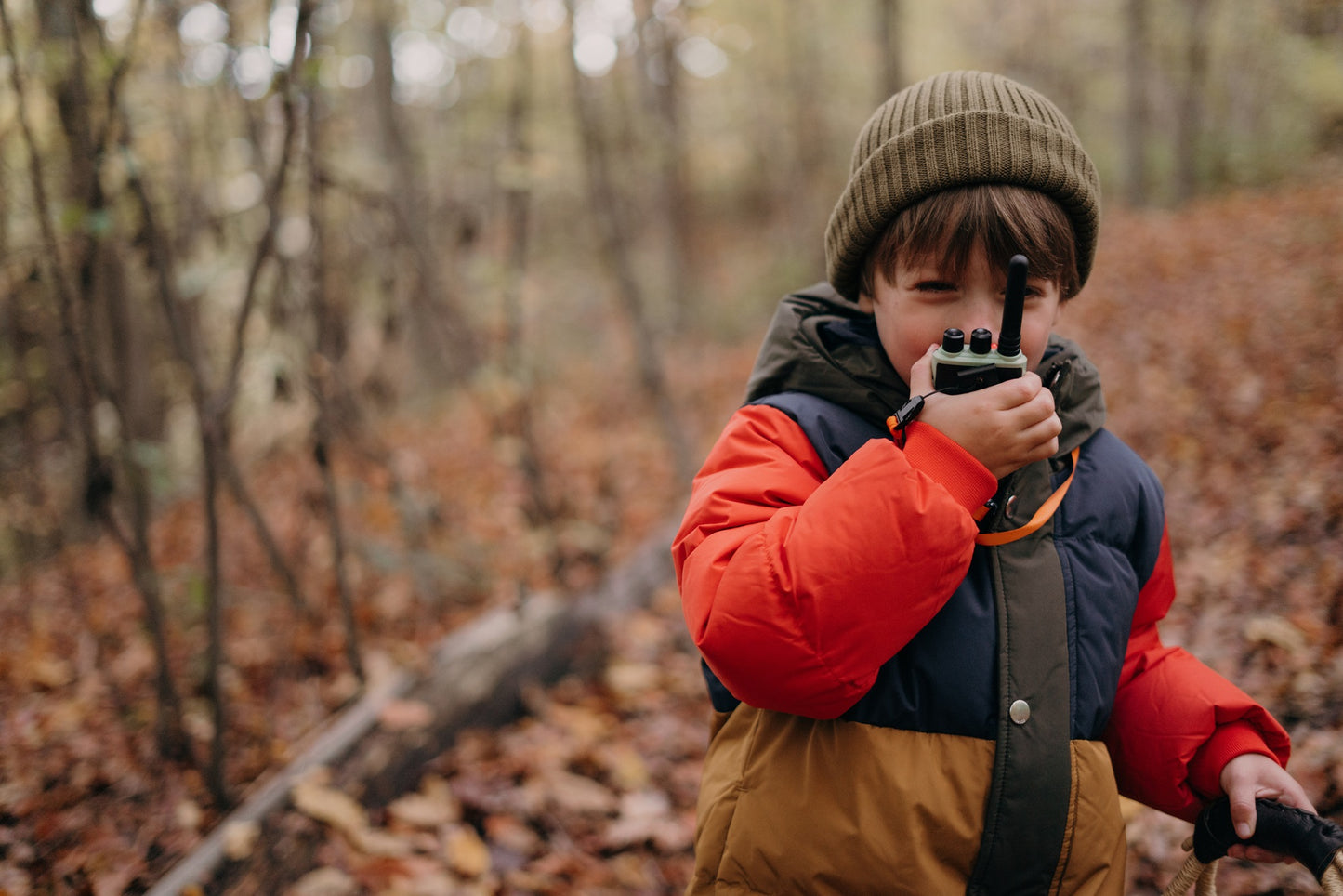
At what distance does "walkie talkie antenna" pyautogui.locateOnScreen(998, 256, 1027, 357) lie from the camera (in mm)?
1125

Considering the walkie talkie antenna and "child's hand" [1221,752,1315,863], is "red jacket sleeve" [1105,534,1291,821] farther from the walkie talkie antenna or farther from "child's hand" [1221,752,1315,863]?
the walkie talkie antenna

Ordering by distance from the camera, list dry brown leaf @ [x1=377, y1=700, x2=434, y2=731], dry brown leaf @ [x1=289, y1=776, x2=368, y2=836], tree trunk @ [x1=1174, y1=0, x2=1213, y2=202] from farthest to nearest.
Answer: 1. tree trunk @ [x1=1174, y1=0, x2=1213, y2=202]
2. dry brown leaf @ [x1=377, y1=700, x2=434, y2=731]
3. dry brown leaf @ [x1=289, y1=776, x2=368, y2=836]

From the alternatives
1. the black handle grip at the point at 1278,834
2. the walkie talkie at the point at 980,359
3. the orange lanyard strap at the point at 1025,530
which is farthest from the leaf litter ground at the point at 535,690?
the walkie talkie at the point at 980,359

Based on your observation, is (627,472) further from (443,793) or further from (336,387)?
(443,793)

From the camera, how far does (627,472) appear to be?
8492mm

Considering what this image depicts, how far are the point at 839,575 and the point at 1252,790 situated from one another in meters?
0.88

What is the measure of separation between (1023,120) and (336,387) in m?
3.59

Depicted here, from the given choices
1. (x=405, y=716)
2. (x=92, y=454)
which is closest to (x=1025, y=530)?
(x=405, y=716)

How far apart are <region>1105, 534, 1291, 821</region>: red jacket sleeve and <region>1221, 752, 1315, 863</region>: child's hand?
17 mm

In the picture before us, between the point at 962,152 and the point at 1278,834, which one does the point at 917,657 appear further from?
the point at 962,152

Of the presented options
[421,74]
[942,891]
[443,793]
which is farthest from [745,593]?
[421,74]

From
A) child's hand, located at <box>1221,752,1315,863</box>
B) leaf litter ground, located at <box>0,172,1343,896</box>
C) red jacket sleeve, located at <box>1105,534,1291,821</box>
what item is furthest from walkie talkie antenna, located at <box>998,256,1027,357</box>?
leaf litter ground, located at <box>0,172,1343,896</box>

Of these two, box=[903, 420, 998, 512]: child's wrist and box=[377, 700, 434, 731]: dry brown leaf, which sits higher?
box=[903, 420, 998, 512]: child's wrist

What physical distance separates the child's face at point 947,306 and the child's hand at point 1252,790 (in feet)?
2.64
